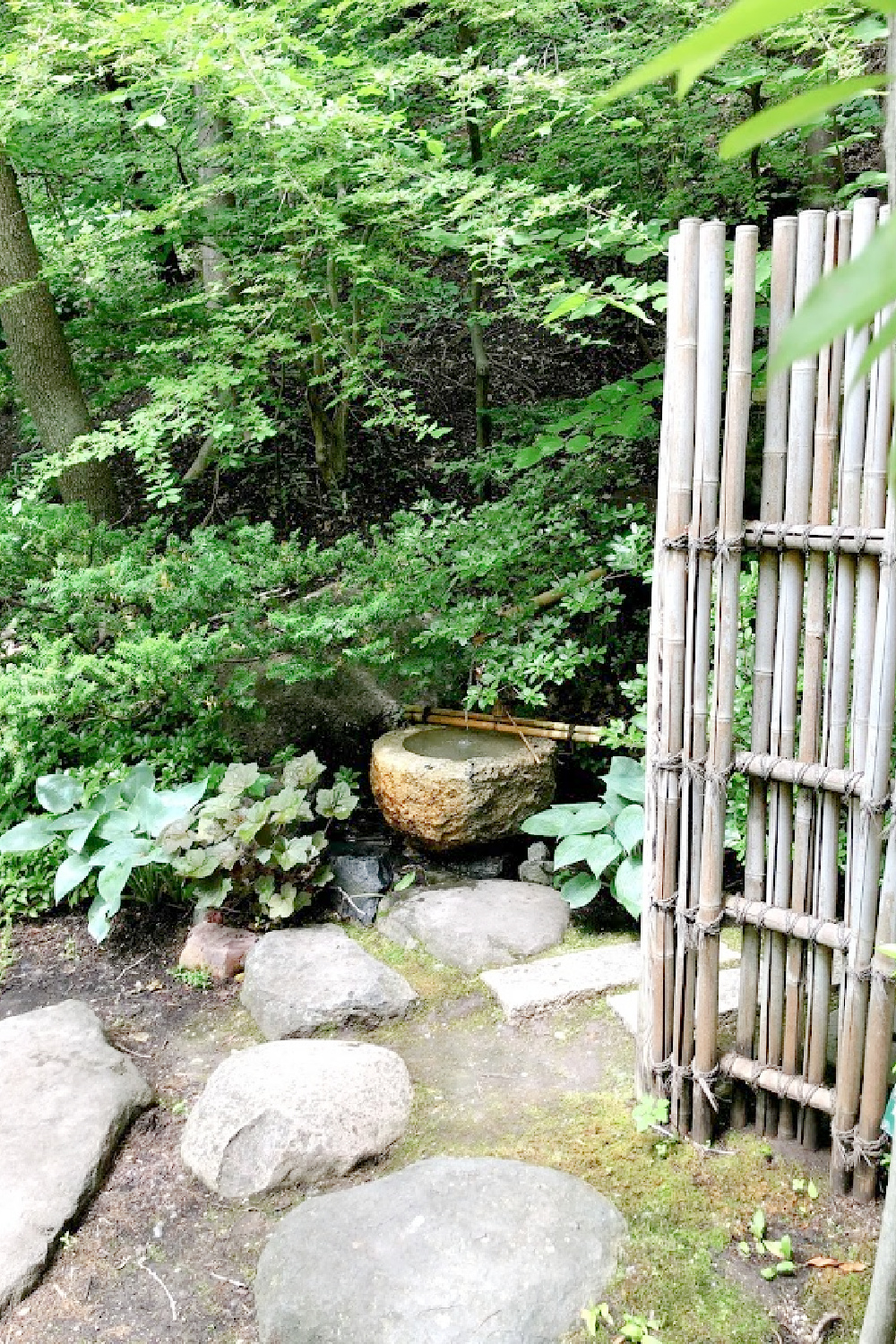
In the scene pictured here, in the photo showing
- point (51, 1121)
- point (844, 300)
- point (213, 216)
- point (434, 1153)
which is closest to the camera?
point (844, 300)

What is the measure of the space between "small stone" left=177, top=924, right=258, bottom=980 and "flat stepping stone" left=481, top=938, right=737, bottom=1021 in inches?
32.8

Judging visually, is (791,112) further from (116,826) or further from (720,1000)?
(116,826)

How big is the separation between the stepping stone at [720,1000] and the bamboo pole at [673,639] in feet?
1.41

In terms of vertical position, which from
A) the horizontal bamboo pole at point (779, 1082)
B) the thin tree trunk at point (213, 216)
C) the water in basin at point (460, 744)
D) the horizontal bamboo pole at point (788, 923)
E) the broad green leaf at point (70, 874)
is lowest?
the horizontal bamboo pole at point (779, 1082)

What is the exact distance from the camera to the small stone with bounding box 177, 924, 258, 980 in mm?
3691

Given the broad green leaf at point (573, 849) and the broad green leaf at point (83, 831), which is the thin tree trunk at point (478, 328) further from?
the broad green leaf at point (83, 831)

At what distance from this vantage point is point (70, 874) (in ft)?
12.6

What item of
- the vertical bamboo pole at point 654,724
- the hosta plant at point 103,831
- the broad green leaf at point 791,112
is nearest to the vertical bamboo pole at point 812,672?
the vertical bamboo pole at point 654,724

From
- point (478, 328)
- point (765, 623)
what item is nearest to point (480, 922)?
point (765, 623)

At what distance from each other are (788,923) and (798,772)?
363 mm

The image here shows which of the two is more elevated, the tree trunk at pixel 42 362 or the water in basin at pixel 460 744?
the tree trunk at pixel 42 362

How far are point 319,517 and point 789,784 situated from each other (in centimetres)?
451

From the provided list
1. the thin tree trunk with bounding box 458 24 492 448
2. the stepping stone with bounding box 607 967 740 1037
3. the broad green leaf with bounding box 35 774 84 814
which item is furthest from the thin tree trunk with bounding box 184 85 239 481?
the stepping stone with bounding box 607 967 740 1037

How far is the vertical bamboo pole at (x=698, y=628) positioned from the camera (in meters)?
2.42
